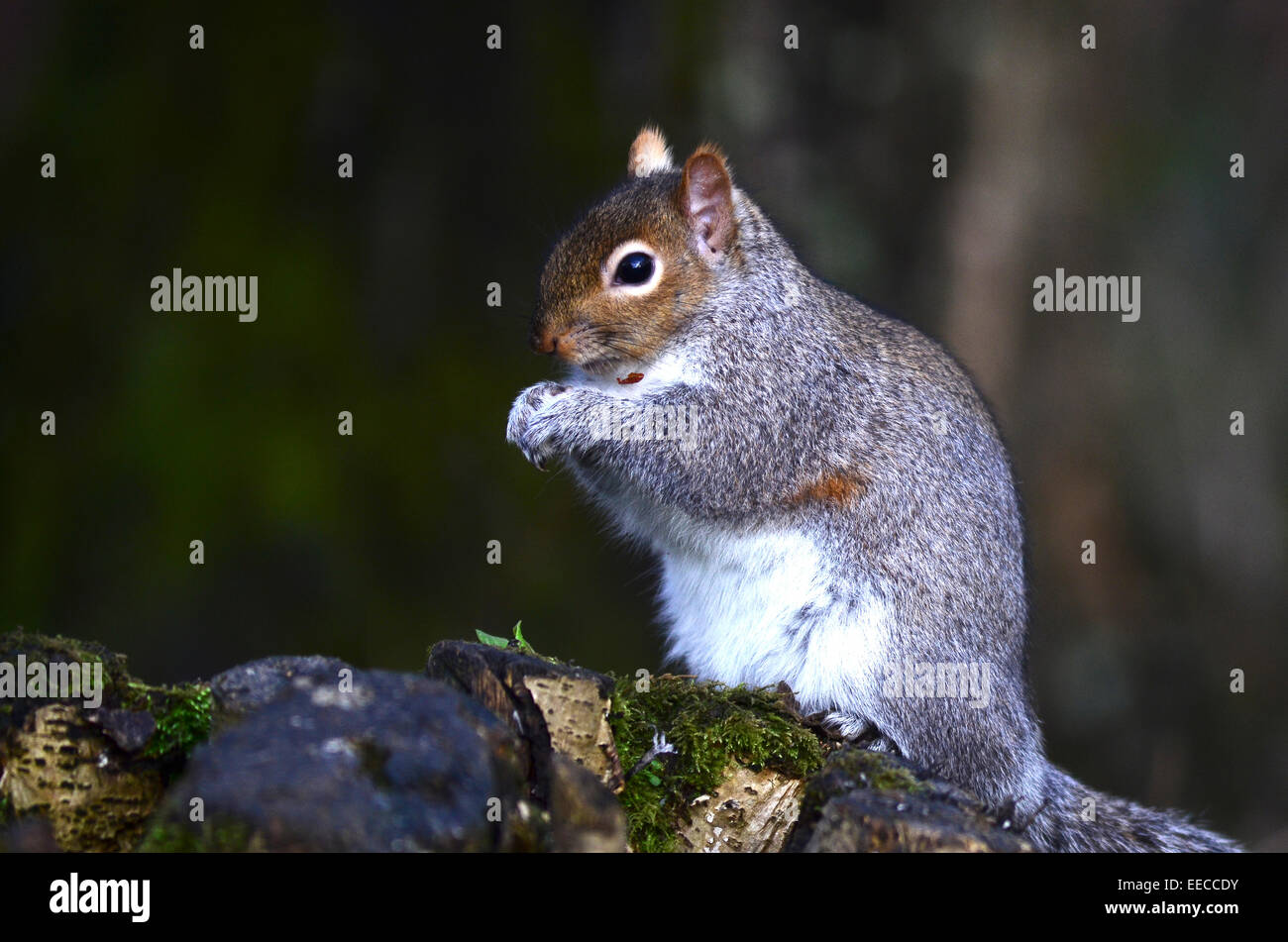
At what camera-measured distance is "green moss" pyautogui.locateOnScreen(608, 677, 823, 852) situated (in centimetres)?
285

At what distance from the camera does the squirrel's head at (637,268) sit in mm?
4027

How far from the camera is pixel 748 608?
12.9 ft

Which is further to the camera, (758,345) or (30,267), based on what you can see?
(30,267)

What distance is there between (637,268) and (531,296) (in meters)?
1.77

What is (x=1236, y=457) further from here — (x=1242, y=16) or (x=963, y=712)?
(x=963, y=712)

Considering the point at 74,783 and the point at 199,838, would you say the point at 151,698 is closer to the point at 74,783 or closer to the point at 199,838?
the point at 74,783

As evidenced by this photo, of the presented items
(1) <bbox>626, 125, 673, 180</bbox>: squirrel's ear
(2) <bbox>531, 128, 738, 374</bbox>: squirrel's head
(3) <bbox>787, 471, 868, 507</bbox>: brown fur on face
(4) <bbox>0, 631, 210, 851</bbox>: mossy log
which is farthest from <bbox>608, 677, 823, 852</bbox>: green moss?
(1) <bbox>626, 125, 673, 180</bbox>: squirrel's ear

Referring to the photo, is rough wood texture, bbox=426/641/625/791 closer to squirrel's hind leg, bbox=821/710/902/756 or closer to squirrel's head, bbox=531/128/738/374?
squirrel's hind leg, bbox=821/710/902/756

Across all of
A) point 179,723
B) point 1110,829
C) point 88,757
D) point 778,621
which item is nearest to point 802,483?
point 778,621

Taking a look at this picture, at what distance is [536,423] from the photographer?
157 inches

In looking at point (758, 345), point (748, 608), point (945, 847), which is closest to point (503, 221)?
point (758, 345)

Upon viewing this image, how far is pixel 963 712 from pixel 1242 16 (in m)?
5.03

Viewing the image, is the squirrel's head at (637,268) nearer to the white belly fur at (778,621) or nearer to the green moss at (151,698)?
the white belly fur at (778,621)
